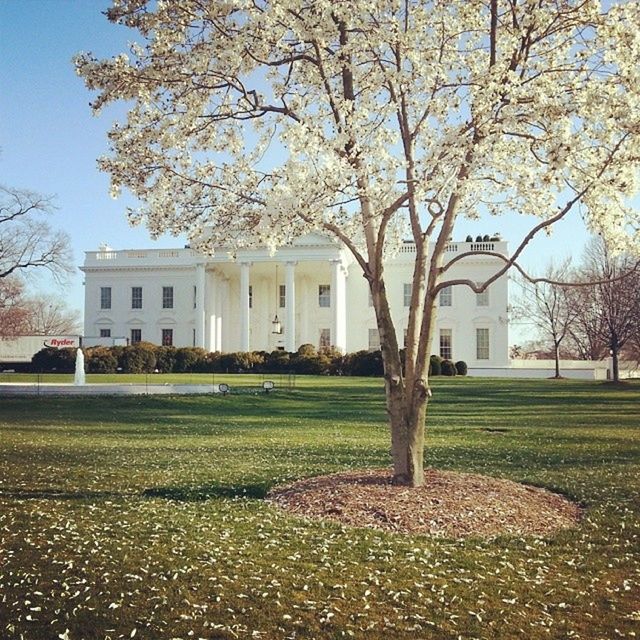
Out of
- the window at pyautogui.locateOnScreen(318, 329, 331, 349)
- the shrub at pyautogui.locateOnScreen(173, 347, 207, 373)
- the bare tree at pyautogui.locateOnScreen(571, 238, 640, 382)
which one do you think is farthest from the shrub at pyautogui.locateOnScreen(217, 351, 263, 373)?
the bare tree at pyautogui.locateOnScreen(571, 238, 640, 382)

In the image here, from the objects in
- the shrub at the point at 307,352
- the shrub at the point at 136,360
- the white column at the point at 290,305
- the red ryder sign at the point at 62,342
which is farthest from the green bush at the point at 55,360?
the white column at the point at 290,305

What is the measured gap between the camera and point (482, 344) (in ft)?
171

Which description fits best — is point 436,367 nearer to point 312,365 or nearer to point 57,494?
point 312,365

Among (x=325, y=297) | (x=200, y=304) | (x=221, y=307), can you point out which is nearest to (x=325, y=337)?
(x=325, y=297)

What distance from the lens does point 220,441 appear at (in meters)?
14.9

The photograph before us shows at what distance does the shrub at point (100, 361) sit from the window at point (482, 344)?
2540 centimetres

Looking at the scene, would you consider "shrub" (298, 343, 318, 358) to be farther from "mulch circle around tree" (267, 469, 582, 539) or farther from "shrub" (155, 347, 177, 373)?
"mulch circle around tree" (267, 469, 582, 539)

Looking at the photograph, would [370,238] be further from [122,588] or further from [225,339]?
[225,339]

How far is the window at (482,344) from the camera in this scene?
52.1 metres

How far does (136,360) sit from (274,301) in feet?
50.0

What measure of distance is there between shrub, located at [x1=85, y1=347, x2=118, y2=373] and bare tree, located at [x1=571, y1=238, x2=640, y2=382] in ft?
85.3

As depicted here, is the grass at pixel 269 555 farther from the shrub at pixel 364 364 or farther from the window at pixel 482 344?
the window at pixel 482 344

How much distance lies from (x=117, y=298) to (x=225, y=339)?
29.3ft

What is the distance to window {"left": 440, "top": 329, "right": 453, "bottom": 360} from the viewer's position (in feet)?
172
